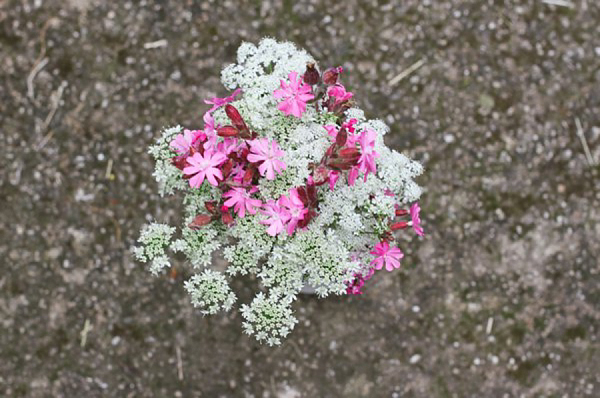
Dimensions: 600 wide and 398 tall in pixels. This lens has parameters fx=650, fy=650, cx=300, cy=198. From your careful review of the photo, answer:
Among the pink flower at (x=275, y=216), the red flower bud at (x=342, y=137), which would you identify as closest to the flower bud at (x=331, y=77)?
the red flower bud at (x=342, y=137)

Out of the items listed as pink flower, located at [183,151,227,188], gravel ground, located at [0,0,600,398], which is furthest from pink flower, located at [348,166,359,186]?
gravel ground, located at [0,0,600,398]

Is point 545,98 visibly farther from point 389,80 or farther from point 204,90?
point 204,90

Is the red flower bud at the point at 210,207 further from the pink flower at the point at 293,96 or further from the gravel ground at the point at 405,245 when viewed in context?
the gravel ground at the point at 405,245

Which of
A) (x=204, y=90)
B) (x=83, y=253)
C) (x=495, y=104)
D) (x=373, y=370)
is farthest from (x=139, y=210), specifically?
(x=495, y=104)

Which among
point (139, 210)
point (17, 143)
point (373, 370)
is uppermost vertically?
point (17, 143)

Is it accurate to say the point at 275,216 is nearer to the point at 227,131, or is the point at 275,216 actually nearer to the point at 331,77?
the point at 227,131

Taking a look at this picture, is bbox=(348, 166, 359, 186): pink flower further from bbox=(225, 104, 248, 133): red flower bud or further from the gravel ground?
the gravel ground
